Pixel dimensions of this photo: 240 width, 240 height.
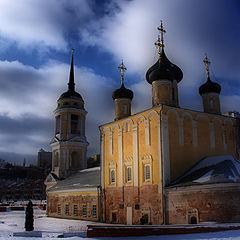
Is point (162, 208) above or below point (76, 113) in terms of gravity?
below

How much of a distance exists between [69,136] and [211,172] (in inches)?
864

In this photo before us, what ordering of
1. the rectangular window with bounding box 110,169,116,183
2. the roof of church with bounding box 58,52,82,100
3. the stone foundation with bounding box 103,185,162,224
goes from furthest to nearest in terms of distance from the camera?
1. the roof of church with bounding box 58,52,82,100
2. the rectangular window with bounding box 110,169,116,183
3. the stone foundation with bounding box 103,185,162,224

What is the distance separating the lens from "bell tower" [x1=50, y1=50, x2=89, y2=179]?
116 feet

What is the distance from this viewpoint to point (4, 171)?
10488 centimetres

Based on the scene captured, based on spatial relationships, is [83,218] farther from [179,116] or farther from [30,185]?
[30,185]

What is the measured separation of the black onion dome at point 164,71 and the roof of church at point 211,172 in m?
6.12

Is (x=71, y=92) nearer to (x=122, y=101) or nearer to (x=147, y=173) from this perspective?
(x=122, y=101)

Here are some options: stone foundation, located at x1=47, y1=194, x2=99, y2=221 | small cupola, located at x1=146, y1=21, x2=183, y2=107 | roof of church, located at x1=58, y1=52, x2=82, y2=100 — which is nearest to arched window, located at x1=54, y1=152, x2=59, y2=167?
stone foundation, located at x1=47, y1=194, x2=99, y2=221

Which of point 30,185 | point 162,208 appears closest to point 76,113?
point 162,208

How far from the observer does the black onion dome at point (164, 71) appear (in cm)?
2109

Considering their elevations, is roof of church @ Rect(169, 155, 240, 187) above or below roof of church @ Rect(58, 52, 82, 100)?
below

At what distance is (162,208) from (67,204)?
12.4 m

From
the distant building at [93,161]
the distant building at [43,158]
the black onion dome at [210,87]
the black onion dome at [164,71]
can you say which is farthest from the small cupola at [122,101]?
the distant building at [43,158]

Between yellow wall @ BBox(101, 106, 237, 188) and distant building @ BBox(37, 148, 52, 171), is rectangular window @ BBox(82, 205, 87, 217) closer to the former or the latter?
yellow wall @ BBox(101, 106, 237, 188)
